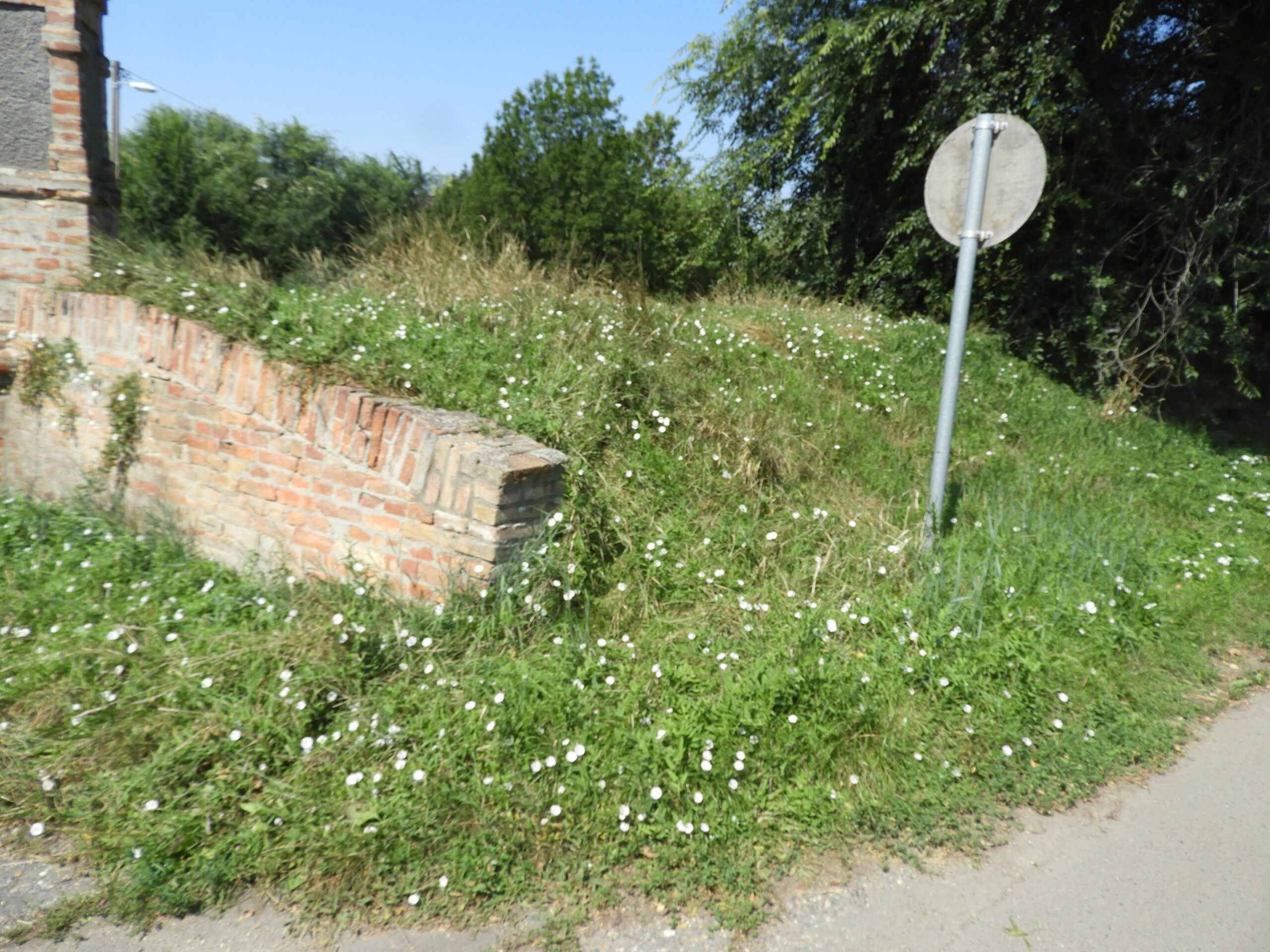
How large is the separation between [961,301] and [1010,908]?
110 inches

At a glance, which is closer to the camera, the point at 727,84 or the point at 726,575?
the point at 726,575

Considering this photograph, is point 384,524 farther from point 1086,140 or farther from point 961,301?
point 1086,140

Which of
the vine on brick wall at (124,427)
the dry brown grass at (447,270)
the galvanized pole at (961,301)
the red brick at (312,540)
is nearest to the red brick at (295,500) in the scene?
the red brick at (312,540)

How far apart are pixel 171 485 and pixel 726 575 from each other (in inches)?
133

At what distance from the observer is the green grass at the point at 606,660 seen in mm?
2836

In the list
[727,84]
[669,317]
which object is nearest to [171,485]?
[669,317]

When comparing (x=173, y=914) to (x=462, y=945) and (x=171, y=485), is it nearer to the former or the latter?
(x=462, y=945)

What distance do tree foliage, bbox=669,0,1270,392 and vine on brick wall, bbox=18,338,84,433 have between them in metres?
7.12

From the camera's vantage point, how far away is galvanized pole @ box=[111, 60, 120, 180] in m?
9.02

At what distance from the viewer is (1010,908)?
2.69 metres

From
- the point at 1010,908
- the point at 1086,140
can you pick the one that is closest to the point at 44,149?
the point at 1010,908

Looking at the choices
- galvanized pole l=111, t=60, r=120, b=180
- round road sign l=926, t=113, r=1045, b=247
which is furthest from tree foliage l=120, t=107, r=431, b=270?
round road sign l=926, t=113, r=1045, b=247

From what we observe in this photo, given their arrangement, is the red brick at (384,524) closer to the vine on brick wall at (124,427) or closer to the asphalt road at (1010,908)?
the asphalt road at (1010,908)

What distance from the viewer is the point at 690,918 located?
8.61 feet
